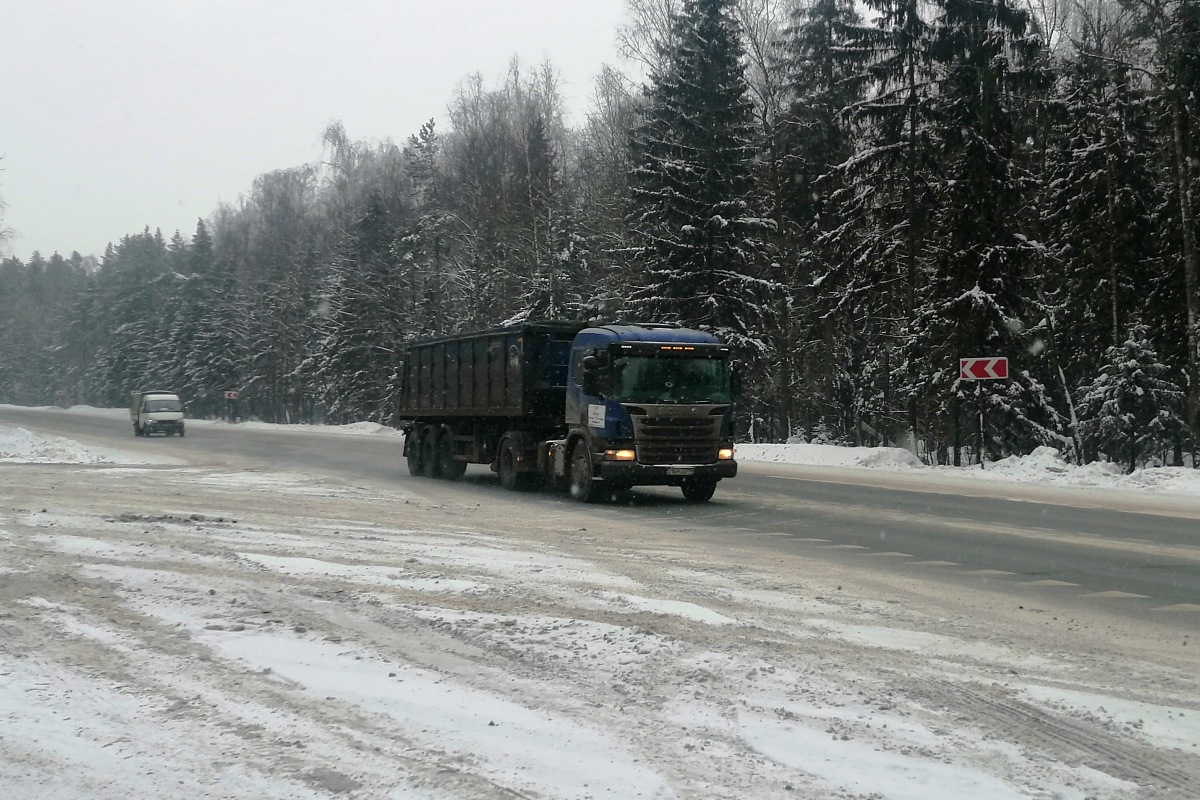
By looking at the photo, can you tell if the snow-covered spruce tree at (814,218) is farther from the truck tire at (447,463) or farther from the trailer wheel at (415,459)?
the truck tire at (447,463)

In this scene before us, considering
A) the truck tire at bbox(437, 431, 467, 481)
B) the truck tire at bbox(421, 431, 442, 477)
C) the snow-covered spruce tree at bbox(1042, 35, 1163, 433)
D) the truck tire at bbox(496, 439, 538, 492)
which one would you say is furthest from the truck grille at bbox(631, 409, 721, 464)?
the snow-covered spruce tree at bbox(1042, 35, 1163, 433)

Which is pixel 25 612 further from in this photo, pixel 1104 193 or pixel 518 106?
pixel 518 106

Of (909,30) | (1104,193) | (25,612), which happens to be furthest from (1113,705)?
(1104,193)

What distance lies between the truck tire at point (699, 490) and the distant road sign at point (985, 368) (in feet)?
35.8

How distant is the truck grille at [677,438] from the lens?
63.9 feet

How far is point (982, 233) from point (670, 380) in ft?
55.5

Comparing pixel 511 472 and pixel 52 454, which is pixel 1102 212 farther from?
pixel 52 454

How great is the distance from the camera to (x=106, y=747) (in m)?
5.69

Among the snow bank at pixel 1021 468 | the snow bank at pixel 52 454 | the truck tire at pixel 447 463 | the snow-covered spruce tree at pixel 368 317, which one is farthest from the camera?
the snow-covered spruce tree at pixel 368 317

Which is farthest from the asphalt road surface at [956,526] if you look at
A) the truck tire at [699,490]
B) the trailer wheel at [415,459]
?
the truck tire at [699,490]

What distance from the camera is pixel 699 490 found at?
20.7 m

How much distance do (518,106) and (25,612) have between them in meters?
64.8

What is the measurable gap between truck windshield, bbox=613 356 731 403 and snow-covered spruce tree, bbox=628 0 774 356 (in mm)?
19767

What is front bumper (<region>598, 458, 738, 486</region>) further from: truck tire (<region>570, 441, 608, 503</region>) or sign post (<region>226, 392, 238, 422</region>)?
sign post (<region>226, 392, 238, 422</region>)
